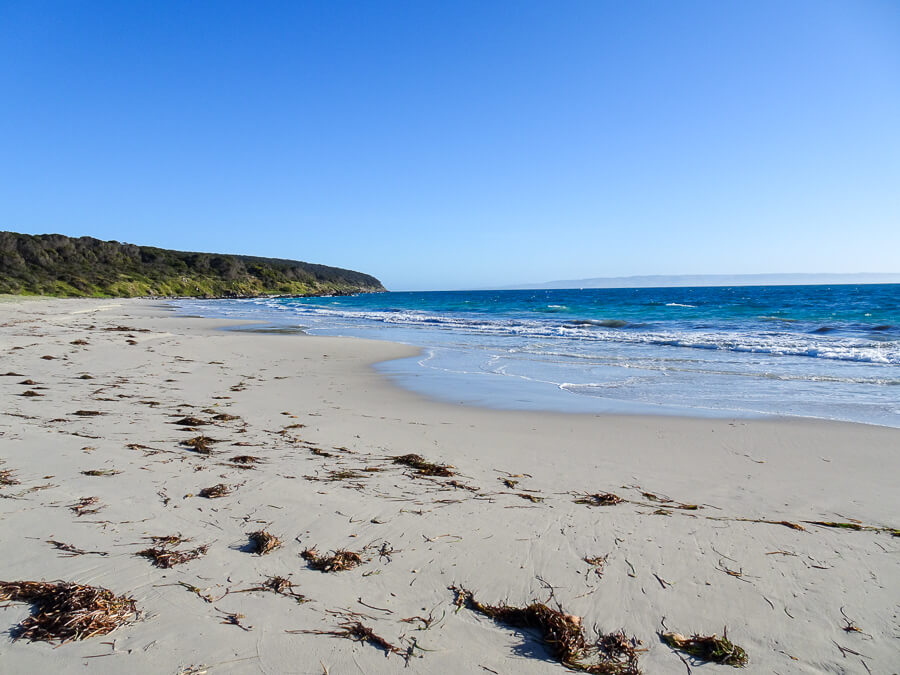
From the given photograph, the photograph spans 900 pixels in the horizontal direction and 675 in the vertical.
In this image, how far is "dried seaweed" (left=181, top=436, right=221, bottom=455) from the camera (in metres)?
4.65

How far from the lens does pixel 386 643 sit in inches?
83.7

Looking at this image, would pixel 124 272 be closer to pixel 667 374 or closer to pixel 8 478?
pixel 667 374

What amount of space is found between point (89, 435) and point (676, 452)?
6.09 meters

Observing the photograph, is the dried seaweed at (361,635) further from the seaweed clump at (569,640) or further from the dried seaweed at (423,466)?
the dried seaweed at (423,466)

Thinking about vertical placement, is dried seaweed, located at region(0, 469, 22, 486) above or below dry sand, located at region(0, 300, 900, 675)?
above

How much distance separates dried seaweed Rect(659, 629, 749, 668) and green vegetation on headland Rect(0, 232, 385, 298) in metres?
58.9

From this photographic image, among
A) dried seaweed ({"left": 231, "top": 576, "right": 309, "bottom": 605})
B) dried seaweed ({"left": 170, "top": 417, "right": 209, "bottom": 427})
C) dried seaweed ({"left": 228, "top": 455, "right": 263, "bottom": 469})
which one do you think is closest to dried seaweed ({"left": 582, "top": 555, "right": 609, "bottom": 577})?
dried seaweed ({"left": 231, "top": 576, "right": 309, "bottom": 605})

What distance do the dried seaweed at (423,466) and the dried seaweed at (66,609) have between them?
7.92 ft

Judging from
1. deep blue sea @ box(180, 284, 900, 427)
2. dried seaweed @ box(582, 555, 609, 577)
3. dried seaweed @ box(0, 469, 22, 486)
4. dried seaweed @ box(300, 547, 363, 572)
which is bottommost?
deep blue sea @ box(180, 284, 900, 427)

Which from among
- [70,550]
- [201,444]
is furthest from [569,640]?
[201,444]

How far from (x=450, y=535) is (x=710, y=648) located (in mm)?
1490

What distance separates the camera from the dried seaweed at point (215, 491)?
11.7ft

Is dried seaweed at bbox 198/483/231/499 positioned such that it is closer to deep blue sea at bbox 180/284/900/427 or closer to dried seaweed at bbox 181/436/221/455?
dried seaweed at bbox 181/436/221/455

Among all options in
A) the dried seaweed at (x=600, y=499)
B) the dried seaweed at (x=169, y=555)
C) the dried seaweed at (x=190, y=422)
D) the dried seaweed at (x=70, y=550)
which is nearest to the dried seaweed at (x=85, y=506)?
the dried seaweed at (x=70, y=550)
